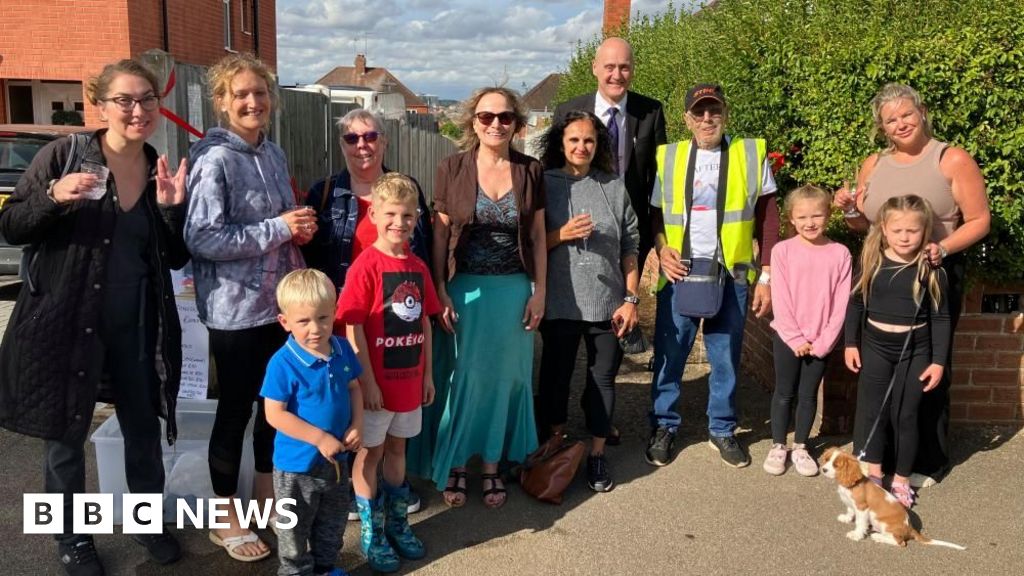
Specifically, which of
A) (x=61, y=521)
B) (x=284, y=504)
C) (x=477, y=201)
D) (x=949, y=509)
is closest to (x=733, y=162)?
(x=477, y=201)

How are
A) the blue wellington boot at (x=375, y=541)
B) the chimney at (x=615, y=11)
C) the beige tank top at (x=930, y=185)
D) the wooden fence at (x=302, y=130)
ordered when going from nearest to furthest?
the blue wellington boot at (x=375, y=541) → the beige tank top at (x=930, y=185) → the wooden fence at (x=302, y=130) → the chimney at (x=615, y=11)

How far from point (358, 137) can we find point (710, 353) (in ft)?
7.51

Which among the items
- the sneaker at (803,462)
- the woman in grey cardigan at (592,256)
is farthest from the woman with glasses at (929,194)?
the woman in grey cardigan at (592,256)

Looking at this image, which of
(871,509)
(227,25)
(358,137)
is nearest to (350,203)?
(358,137)

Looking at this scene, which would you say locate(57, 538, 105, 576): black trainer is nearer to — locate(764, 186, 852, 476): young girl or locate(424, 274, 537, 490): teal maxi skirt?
locate(424, 274, 537, 490): teal maxi skirt

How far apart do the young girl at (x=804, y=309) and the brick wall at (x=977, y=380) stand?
0.54m

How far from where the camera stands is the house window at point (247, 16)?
22.2 meters

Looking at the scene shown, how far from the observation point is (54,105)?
16656 millimetres

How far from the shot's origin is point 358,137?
3.53 meters

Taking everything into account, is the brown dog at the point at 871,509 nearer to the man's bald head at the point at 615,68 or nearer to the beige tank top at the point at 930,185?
the beige tank top at the point at 930,185

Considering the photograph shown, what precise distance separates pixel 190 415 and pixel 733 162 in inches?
124

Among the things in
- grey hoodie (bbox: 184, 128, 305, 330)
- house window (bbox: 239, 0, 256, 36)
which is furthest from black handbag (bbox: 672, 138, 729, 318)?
house window (bbox: 239, 0, 256, 36)

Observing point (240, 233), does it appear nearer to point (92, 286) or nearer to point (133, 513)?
point (92, 286)

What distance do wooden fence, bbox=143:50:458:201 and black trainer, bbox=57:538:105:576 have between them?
1.96 m
